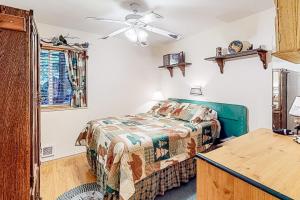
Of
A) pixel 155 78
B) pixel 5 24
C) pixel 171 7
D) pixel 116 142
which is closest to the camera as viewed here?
pixel 5 24

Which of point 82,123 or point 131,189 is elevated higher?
point 82,123

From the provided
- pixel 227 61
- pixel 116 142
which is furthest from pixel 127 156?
pixel 227 61

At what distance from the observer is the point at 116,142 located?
200cm

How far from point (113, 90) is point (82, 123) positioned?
908mm

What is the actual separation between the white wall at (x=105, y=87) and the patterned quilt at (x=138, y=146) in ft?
2.32

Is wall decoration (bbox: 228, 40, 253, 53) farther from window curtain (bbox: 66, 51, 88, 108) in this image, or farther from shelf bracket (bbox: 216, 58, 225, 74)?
window curtain (bbox: 66, 51, 88, 108)

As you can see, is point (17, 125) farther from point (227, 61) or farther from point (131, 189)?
point (227, 61)

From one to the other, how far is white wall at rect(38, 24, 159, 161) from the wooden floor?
0.28 meters

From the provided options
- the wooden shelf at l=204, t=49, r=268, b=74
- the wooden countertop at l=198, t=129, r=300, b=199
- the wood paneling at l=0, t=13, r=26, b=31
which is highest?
the wooden shelf at l=204, t=49, r=268, b=74

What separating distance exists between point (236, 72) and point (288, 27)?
1.90 m

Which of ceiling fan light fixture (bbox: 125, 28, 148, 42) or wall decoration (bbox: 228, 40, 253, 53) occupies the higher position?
ceiling fan light fixture (bbox: 125, 28, 148, 42)

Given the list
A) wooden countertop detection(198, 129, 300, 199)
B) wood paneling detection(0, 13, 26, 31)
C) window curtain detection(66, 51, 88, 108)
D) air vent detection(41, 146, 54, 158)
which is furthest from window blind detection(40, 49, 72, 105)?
wooden countertop detection(198, 129, 300, 199)

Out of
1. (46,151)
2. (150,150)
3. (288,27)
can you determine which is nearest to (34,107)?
(150,150)

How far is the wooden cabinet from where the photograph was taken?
1082 mm
